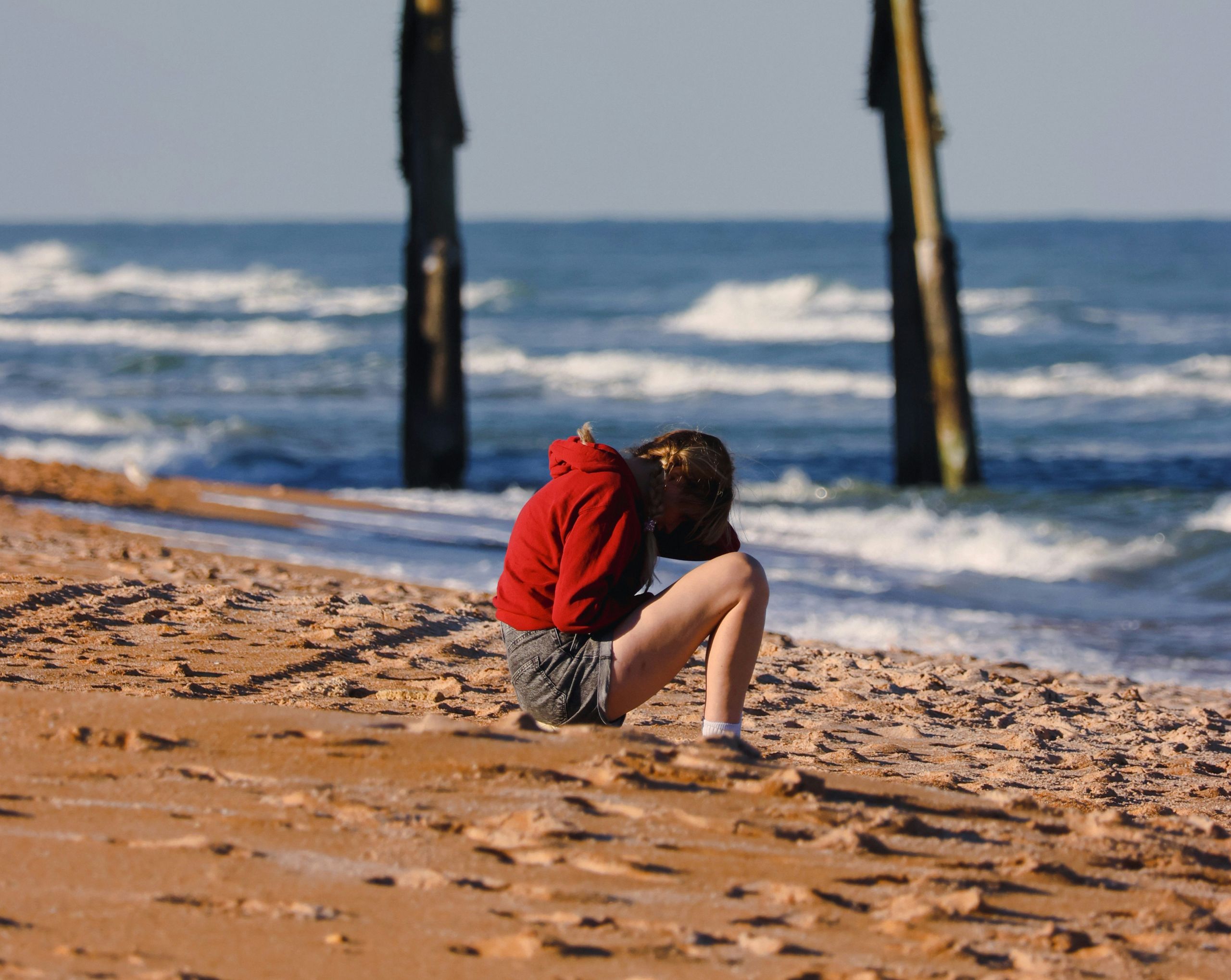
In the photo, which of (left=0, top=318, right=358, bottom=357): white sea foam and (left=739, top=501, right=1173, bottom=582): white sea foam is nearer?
(left=739, top=501, right=1173, bottom=582): white sea foam

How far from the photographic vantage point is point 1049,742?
14.3 ft

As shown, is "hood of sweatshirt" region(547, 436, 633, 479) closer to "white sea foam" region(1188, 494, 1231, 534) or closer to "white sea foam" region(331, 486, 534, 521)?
"white sea foam" region(331, 486, 534, 521)

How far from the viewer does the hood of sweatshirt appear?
3.04 m

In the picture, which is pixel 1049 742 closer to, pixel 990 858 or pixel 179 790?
pixel 990 858

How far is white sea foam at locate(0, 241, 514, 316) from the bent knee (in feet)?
84.8

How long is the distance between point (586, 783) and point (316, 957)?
82 cm

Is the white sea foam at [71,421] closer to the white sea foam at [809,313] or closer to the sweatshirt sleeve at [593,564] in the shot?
the sweatshirt sleeve at [593,564]

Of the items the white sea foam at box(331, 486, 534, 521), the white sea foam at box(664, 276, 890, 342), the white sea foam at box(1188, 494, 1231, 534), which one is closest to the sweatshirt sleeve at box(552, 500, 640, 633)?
the white sea foam at box(331, 486, 534, 521)

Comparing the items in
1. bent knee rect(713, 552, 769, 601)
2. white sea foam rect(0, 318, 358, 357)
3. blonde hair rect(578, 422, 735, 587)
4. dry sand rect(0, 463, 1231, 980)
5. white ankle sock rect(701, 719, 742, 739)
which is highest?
white sea foam rect(0, 318, 358, 357)

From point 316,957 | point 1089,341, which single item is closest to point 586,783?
point 316,957

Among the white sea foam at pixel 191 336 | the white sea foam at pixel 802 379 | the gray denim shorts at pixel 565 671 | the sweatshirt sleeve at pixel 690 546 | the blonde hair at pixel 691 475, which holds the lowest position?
the gray denim shorts at pixel 565 671

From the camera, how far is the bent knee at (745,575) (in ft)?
10.5

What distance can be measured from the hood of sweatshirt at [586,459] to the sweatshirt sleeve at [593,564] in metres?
0.09

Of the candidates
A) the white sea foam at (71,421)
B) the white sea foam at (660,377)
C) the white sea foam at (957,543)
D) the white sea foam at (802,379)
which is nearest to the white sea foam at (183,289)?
the white sea foam at (660,377)
